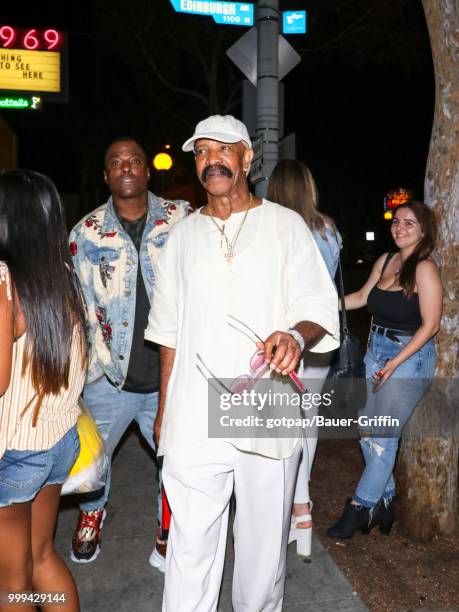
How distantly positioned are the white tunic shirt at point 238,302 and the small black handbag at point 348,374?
1.11 meters

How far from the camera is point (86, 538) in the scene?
3.75m

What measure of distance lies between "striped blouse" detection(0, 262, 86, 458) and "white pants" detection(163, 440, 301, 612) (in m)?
0.54

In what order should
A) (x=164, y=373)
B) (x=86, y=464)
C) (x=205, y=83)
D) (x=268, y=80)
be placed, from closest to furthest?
(x=86, y=464) → (x=164, y=373) → (x=268, y=80) → (x=205, y=83)

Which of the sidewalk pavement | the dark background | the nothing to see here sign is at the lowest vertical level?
the sidewalk pavement

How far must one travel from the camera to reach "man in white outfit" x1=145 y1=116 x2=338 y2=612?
266 centimetres

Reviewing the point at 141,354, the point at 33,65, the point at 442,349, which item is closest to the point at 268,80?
the point at 442,349

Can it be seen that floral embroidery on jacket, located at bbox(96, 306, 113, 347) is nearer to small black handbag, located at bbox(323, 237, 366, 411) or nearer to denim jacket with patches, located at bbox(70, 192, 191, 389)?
denim jacket with patches, located at bbox(70, 192, 191, 389)

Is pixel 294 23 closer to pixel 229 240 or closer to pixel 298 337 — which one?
pixel 229 240

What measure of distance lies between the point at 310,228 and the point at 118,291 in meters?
1.22

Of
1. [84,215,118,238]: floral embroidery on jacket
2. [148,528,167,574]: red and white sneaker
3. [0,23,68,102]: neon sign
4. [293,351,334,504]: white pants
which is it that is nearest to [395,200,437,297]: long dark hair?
[293,351,334,504]: white pants

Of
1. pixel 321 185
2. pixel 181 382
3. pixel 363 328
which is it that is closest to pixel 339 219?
pixel 321 185

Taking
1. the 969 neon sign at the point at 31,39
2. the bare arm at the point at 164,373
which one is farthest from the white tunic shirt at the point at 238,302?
the 969 neon sign at the point at 31,39

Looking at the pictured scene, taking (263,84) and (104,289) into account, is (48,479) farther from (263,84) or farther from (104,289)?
(263,84)

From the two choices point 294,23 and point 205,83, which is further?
point 205,83
